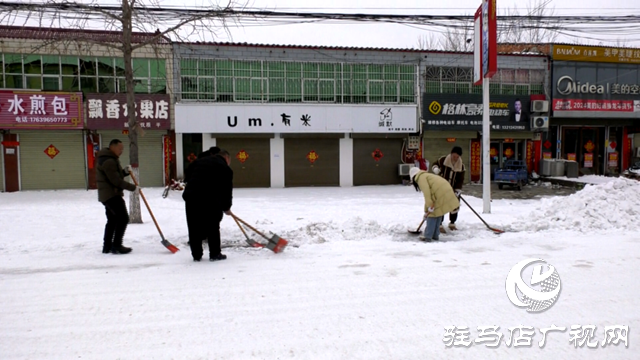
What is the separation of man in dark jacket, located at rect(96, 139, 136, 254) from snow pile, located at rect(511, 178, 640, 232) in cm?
Answer: 652

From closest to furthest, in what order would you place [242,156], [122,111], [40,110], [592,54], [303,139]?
[40,110]
[122,111]
[242,156]
[303,139]
[592,54]

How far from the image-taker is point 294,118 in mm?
17828

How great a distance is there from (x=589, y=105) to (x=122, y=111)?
64.9ft

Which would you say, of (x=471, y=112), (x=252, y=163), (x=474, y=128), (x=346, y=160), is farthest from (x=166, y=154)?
(x=474, y=128)

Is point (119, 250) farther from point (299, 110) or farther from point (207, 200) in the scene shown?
point (299, 110)

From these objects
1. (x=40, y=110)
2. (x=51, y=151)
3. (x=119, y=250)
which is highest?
(x=40, y=110)

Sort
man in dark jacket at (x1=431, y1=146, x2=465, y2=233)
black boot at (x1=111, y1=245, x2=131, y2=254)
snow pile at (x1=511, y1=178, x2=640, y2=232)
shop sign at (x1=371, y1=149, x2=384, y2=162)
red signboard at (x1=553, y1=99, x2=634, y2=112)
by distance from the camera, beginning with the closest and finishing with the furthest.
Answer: black boot at (x1=111, y1=245, x2=131, y2=254) < snow pile at (x1=511, y1=178, x2=640, y2=232) < man in dark jacket at (x1=431, y1=146, x2=465, y2=233) < shop sign at (x1=371, y1=149, x2=384, y2=162) < red signboard at (x1=553, y1=99, x2=634, y2=112)

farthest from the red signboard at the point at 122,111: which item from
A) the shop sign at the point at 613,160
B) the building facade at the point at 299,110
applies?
the shop sign at the point at 613,160

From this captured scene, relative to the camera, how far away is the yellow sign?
1988 centimetres

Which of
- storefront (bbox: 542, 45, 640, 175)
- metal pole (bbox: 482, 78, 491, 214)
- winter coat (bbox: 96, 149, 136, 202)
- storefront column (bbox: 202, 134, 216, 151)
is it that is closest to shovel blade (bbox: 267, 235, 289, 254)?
winter coat (bbox: 96, 149, 136, 202)

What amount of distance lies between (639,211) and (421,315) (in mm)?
6711

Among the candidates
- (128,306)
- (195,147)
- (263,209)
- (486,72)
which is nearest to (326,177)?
(195,147)

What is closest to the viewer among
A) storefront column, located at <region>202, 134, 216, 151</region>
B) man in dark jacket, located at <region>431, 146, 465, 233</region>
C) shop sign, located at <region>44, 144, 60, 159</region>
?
man in dark jacket, located at <region>431, 146, 465, 233</region>

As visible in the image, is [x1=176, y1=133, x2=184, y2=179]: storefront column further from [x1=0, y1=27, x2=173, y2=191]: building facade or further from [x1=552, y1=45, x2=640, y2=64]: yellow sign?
[x1=552, y1=45, x2=640, y2=64]: yellow sign
